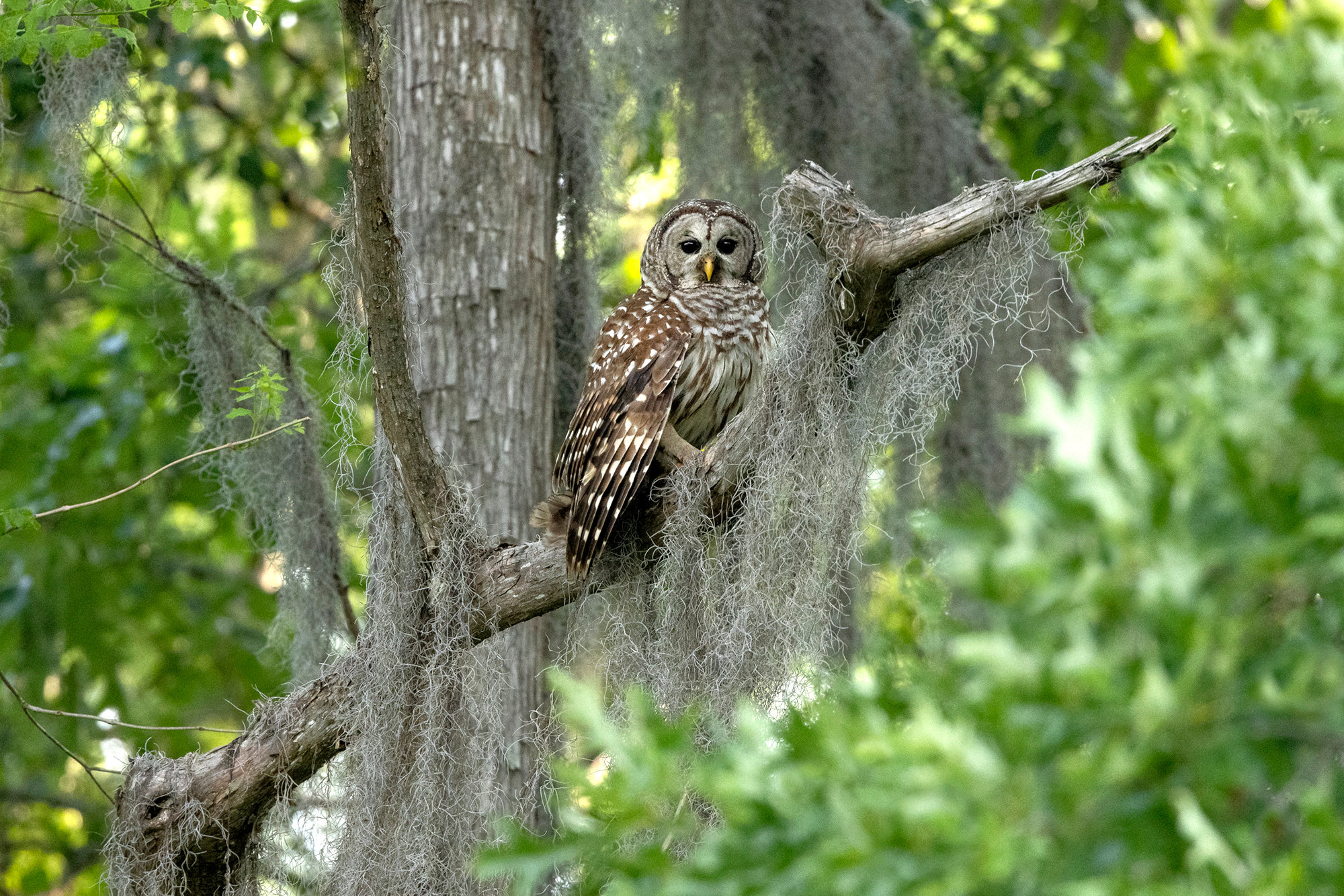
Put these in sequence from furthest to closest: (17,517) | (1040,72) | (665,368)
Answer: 1. (1040,72)
2. (665,368)
3. (17,517)

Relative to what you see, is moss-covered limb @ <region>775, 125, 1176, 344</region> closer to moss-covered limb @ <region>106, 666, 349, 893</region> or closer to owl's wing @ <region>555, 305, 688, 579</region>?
owl's wing @ <region>555, 305, 688, 579</region>

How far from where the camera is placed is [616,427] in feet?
10.0

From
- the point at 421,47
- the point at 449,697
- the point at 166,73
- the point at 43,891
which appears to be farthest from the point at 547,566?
the point at 43,891

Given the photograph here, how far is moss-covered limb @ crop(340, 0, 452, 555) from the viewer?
7.68 ft

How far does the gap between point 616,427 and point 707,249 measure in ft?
2.72

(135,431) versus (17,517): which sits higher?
(135,431)

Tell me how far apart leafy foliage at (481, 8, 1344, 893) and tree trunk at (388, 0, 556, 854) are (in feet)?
8.47

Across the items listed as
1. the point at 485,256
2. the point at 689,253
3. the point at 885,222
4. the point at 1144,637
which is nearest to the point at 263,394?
the point at 485,256

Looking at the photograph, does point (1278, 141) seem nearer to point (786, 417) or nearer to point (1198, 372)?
point (1198, 372)

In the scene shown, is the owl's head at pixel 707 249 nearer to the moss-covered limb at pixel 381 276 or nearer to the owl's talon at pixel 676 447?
the owl's talon at pixel 676 447

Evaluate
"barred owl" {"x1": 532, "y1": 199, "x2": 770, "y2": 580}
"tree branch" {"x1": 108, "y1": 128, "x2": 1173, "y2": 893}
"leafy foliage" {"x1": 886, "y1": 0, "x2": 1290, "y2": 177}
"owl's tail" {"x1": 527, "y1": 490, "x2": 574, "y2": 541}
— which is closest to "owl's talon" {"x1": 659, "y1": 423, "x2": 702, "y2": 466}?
"barred owl" {"x1": 532, "y1": 199, "x2": 770, "y2": 580}

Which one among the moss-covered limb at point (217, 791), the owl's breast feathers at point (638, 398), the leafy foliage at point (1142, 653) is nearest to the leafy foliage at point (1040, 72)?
the owl's breast feathers at point (638, 398)

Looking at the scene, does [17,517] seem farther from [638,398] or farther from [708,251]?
[708,251]

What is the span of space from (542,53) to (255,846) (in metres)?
2.50
